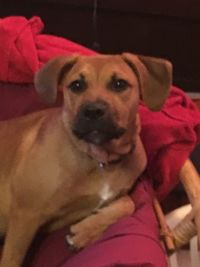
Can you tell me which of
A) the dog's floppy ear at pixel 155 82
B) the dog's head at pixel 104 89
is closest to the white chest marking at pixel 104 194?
the dog's head at pixel 104 89

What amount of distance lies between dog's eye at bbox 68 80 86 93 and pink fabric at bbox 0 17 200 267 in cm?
35

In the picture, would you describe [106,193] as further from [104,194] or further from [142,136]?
[142,136]

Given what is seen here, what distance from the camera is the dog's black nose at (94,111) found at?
54.2 inches

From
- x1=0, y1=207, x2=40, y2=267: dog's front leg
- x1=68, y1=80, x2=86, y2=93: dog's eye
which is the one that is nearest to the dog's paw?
x1=0, y1=207, x2=40, y2=267: dog's front leg

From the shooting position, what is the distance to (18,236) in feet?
5.11

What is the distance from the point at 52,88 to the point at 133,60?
0.22 metres

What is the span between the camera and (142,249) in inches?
56.4

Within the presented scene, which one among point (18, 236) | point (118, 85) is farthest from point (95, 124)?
point (18, 236)

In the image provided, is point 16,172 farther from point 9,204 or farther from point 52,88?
point 52,88

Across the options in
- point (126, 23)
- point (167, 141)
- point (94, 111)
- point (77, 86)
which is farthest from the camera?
point (126, 23)

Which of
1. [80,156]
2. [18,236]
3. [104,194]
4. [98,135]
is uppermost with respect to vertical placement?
[98,135]

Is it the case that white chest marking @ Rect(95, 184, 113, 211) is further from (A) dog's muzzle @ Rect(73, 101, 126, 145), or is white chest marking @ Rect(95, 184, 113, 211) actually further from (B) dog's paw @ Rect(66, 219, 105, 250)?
(A) dog's muzzle @ Rect(73, 101, 126, 145)

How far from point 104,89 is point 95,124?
0.12m

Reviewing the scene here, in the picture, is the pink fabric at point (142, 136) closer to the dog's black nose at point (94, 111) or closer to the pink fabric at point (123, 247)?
the pink fabric at point (123, 247)
